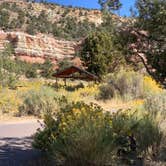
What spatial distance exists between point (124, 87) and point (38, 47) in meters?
51.2

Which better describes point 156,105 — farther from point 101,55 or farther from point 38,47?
point 38,47

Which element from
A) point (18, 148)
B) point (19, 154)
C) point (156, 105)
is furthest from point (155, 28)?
point (18, 148)

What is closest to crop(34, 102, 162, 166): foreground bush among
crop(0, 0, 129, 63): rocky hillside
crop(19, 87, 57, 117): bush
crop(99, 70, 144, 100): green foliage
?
crop(19, 87, 57, 117): bush

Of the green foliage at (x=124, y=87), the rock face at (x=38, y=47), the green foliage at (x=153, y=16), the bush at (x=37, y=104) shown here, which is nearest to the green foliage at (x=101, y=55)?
the green foliage at (x=124, y=87)

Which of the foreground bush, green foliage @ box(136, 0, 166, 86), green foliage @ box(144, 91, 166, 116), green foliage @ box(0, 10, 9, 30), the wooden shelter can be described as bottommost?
the wooden shelter

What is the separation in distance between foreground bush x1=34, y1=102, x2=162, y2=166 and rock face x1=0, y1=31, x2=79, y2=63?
6298 centimetres

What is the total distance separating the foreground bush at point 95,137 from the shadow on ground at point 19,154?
254 mm

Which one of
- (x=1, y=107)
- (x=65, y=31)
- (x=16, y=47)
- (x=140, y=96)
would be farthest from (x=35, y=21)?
(x=1, y=107)

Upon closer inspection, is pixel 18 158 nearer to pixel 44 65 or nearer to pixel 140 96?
pixel 140 96

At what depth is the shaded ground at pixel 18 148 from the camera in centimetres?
804

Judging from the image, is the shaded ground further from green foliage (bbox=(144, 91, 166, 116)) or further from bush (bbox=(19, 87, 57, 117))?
bush (bbox=(19, 87, 57, 117))

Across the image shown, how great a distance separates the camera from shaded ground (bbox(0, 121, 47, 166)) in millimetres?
8039

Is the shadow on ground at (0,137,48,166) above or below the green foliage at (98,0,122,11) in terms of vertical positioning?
below

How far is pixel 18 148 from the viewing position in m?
9.46
